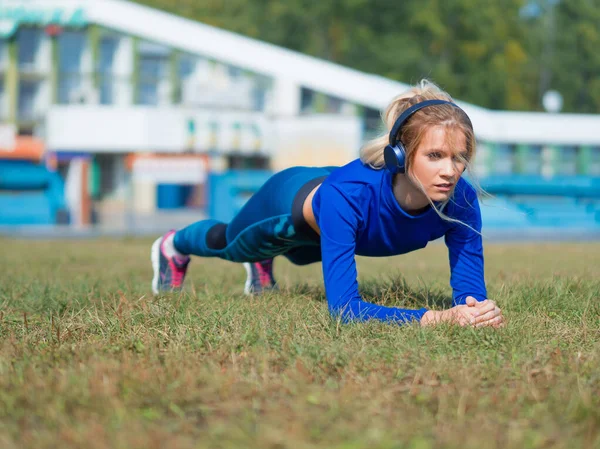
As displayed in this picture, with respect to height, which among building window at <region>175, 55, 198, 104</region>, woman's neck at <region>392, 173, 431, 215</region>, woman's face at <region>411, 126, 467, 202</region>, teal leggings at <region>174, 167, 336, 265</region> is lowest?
teal leggings at <region>174, 167, 336, 265</region>

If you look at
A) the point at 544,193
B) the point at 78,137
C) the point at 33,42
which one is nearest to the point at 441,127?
the point at 544,193

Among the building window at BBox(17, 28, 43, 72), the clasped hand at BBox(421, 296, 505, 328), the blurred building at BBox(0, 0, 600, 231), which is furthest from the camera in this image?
the building window at BBox(17, 28, 43, 72)

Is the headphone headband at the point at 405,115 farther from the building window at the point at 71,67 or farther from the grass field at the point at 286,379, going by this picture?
the building window at the point at 71,67

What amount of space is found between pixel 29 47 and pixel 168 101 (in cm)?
580

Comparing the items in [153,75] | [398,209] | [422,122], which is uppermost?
[153,75]

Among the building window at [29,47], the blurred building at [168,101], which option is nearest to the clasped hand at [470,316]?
the blurred building at [168,101]

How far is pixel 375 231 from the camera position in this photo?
447 cm

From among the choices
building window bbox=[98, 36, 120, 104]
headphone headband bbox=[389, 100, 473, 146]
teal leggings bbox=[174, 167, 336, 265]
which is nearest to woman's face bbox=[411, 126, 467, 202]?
headphone headband bbox=[389, 100, 473, 146]

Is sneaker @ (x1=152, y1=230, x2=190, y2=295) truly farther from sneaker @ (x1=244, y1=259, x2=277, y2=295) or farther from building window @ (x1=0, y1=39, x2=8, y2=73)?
building window @ (x1=0, y1=39, x2=8, y2=73)

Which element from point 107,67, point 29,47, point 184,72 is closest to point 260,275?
point 184,72

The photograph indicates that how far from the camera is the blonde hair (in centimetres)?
412

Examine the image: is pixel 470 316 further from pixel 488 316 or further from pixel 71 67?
pixel 71 67

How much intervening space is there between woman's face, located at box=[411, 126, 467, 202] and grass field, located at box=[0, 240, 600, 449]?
2.31 feet

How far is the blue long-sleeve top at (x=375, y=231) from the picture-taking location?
13.7 ft
